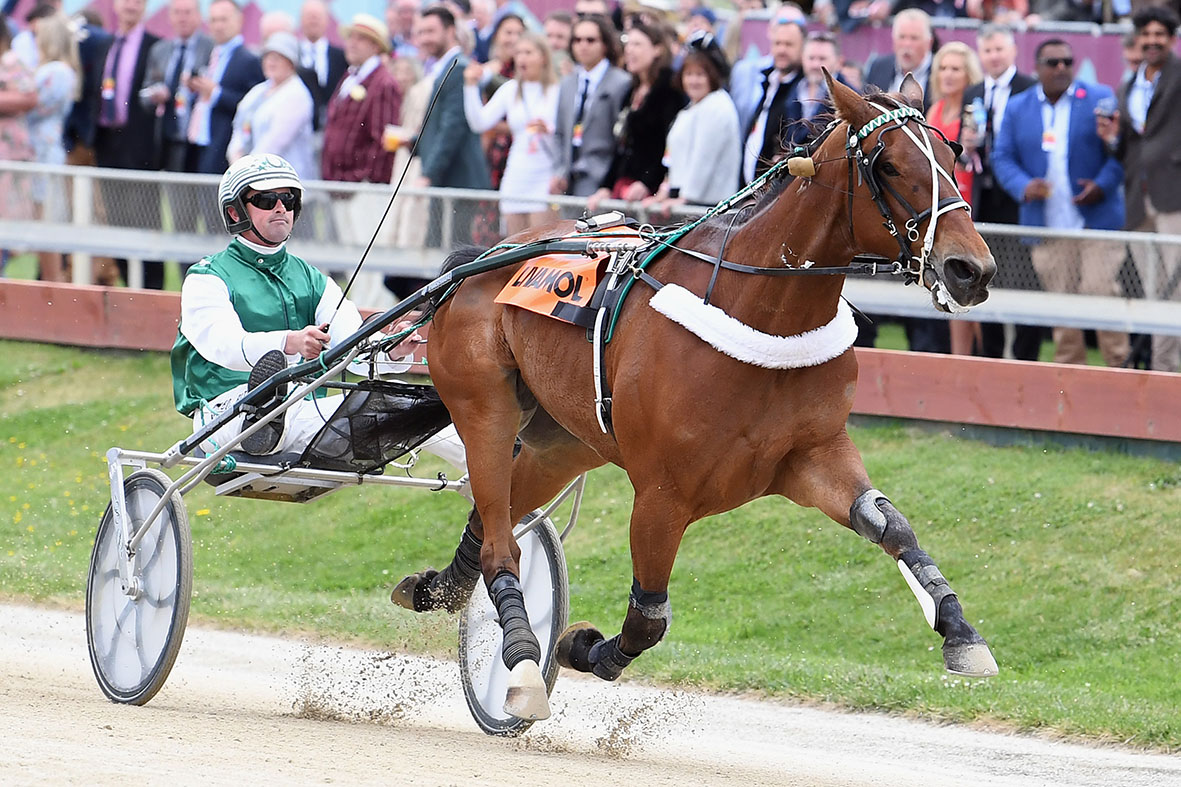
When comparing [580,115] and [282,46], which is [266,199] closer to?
[580,115]

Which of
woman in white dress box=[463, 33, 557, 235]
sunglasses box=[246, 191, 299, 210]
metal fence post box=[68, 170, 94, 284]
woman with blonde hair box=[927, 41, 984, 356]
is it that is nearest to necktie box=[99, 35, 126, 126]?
metal fence post box=[68, 170, 94, 284]

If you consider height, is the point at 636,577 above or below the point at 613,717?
above

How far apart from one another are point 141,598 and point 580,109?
4.32 m

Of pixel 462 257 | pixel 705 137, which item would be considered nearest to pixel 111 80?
pixel 705 137

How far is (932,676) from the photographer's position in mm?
7129

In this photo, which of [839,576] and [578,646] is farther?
[839,576]

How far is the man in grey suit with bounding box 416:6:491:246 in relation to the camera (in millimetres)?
9867

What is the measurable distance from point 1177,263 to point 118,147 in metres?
6.85

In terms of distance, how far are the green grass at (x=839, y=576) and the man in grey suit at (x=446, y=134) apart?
5.33ft

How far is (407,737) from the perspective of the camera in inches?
229

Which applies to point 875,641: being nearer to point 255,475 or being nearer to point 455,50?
point 255,475

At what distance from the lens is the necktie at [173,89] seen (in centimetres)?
1149

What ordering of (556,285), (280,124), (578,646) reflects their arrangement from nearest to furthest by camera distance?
(556,285) < (578,646) < (280,124)

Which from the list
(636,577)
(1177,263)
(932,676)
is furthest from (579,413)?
(1177,263)
